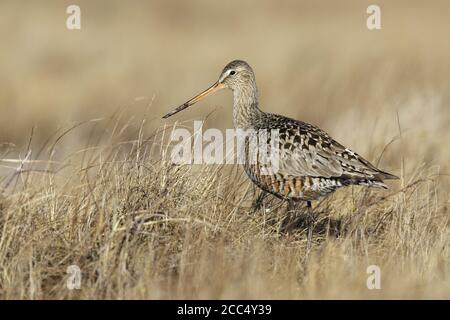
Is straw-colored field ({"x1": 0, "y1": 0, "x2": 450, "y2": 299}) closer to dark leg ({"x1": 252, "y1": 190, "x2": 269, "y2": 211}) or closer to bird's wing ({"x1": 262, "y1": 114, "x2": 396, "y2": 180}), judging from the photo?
dark leg ({"x1": 252, "y1": 190, "x2": 269, "y2": 211})

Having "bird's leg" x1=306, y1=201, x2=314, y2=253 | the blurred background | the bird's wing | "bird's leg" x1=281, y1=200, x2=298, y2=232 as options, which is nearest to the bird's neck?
the bird's wing

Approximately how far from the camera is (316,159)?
6852 mm

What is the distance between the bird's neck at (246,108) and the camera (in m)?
7.50

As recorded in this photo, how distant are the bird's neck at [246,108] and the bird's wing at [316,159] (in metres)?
0.49

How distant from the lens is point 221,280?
528 cm

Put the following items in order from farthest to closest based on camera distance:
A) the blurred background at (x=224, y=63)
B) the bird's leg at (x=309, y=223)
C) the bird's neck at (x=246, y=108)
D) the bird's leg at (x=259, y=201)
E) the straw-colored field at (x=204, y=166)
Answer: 1. the blurred background at (x=224, y=63)
2. the bird's neck at (x=246, y=108)
3. the bird's leg at (x=259, y=201)
4. the bird's leg at (x=309, y=223)
5. the straw-colored field at (x=204, y=166)

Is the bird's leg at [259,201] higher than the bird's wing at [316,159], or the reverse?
the bird's wing at [316,159]

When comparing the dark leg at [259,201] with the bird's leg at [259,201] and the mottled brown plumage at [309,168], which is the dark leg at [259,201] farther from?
the mottled brown plumage at [309,168]

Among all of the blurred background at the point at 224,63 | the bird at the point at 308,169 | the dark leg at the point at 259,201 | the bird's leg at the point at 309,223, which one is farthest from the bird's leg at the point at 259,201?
the blurred background at the point at 224,63

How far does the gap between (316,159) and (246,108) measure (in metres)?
1.06

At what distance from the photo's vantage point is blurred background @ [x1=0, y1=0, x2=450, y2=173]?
12.1 metres

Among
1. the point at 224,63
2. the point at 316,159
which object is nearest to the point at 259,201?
the point at 316,159

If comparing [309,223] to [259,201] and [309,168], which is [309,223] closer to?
[309,168]

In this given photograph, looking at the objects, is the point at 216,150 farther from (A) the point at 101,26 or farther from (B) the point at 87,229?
(A) the point at 101,26
